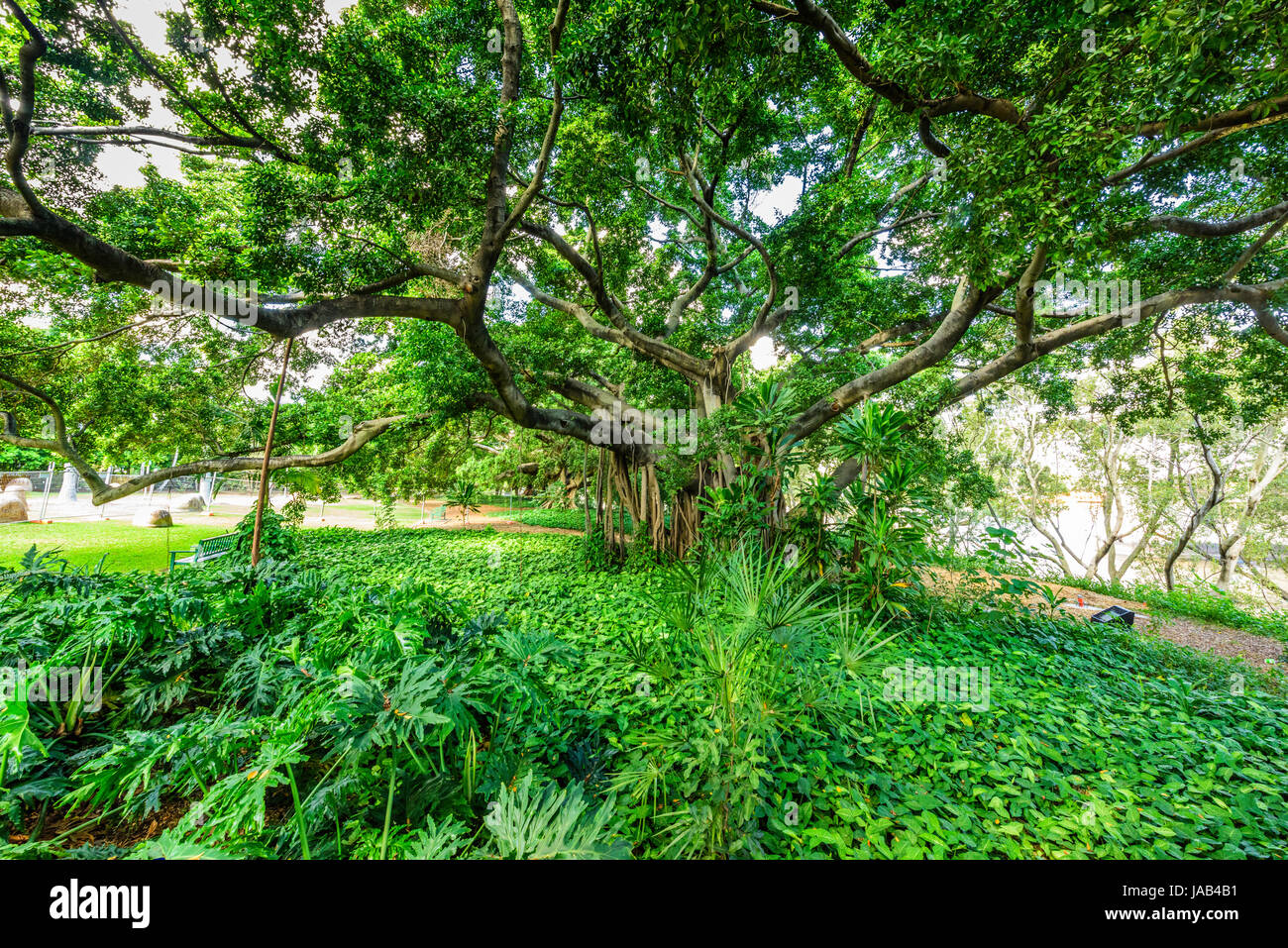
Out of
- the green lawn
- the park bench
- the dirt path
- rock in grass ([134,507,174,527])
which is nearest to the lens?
the dirt path

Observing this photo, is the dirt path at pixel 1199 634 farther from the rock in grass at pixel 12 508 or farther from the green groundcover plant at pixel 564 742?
the rock in grass at pixel 12 508

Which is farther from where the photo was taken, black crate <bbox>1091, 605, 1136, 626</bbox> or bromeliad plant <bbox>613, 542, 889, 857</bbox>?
black crate <bbox>1091, 605, 1136, 626</bbox>

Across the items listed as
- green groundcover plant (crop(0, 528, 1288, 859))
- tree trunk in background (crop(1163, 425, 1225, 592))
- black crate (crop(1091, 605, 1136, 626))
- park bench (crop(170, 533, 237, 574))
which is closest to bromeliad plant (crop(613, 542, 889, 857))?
green groundcover plant (crop(0, 528, 1288, 859))

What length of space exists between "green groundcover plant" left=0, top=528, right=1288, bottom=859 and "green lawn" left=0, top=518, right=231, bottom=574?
4840 mm

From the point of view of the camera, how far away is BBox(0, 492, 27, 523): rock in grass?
9.25 metres

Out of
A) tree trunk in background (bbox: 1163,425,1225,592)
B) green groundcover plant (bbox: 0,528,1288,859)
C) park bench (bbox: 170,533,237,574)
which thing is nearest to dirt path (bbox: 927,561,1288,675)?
green groundcover plant (bbox: 0,528,1288,859)

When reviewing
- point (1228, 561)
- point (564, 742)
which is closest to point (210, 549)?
point (564, 742)

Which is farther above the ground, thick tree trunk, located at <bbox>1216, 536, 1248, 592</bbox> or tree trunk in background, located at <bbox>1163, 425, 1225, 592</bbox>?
tree trunk in background, located at <bbox>1163, 425, 1225, 592</bbox>

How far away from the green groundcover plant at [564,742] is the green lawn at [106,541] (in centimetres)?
484

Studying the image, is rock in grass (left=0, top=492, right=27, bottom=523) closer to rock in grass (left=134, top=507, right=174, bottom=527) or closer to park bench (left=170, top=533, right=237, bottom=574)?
rock in grass (left=134, top=507, right=174, bottom=527)

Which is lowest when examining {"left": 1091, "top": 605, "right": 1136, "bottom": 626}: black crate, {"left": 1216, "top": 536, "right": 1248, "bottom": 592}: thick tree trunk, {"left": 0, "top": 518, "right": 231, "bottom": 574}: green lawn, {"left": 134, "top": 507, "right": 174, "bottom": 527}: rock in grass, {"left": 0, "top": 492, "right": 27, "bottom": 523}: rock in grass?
{"left": 1216, "top": 536, "right": 1248, "bottom": 592}: thick tree trunk

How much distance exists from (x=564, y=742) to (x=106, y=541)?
11482mm

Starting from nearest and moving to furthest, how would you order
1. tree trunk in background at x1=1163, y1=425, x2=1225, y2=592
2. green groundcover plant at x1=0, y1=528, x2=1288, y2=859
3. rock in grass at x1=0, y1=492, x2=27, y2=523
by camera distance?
green groundcover plant at x1=0, y1=528, x2=1288, y2=859 → rock in grass at x1=0, y1=492, x2=27, y2=523 → tree trunk in background at x1=1163, y1=425, x2=1225, y2=592

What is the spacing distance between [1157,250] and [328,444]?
12431 millimetres
